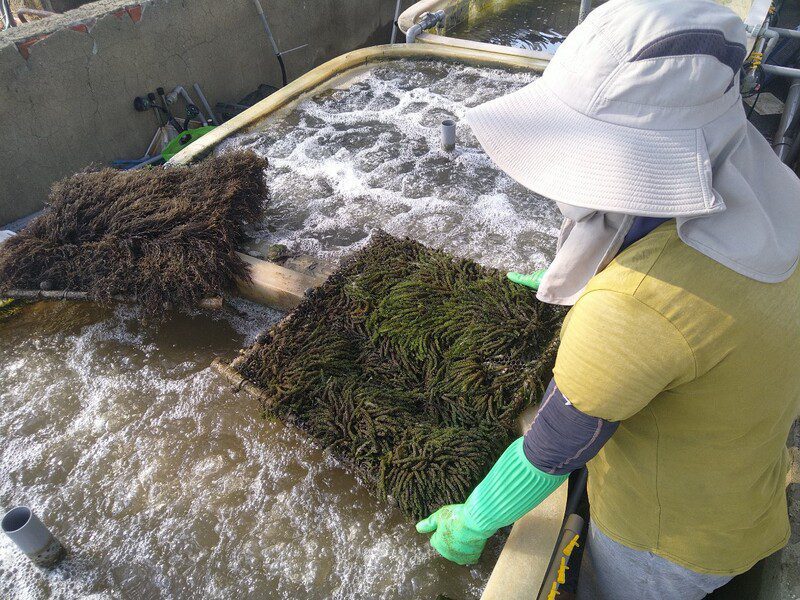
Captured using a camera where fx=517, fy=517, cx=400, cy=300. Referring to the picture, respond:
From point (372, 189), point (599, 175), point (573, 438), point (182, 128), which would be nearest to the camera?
point (599, 175)

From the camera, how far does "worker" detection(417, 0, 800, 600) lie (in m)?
1.14

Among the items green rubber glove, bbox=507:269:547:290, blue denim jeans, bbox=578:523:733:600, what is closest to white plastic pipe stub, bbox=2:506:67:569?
blue denim jeans, bbox=578:523:733:600

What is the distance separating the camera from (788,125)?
6363mm

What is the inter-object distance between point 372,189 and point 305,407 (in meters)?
2.48

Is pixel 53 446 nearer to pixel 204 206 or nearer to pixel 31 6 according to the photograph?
pixel 204 206

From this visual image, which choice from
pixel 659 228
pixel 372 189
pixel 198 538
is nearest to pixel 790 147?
pixel 372 189

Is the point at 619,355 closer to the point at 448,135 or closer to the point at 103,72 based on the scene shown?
the point at 448,135

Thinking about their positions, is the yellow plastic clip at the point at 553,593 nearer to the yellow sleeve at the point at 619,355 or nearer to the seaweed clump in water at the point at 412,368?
the seaweed clump in water at the point at 412,368

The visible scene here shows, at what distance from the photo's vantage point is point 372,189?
15.4ft

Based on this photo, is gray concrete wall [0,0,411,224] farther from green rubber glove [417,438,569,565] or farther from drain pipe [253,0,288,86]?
green rubber glove [417,438,569,565]

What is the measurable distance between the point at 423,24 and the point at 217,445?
6583 millimetres

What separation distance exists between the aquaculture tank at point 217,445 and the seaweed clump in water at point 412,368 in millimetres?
265

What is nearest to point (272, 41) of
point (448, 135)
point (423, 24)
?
point (423, 24)

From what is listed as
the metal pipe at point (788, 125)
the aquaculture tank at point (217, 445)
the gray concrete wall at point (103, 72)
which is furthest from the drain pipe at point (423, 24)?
the metal pipe at point (788, 125)
